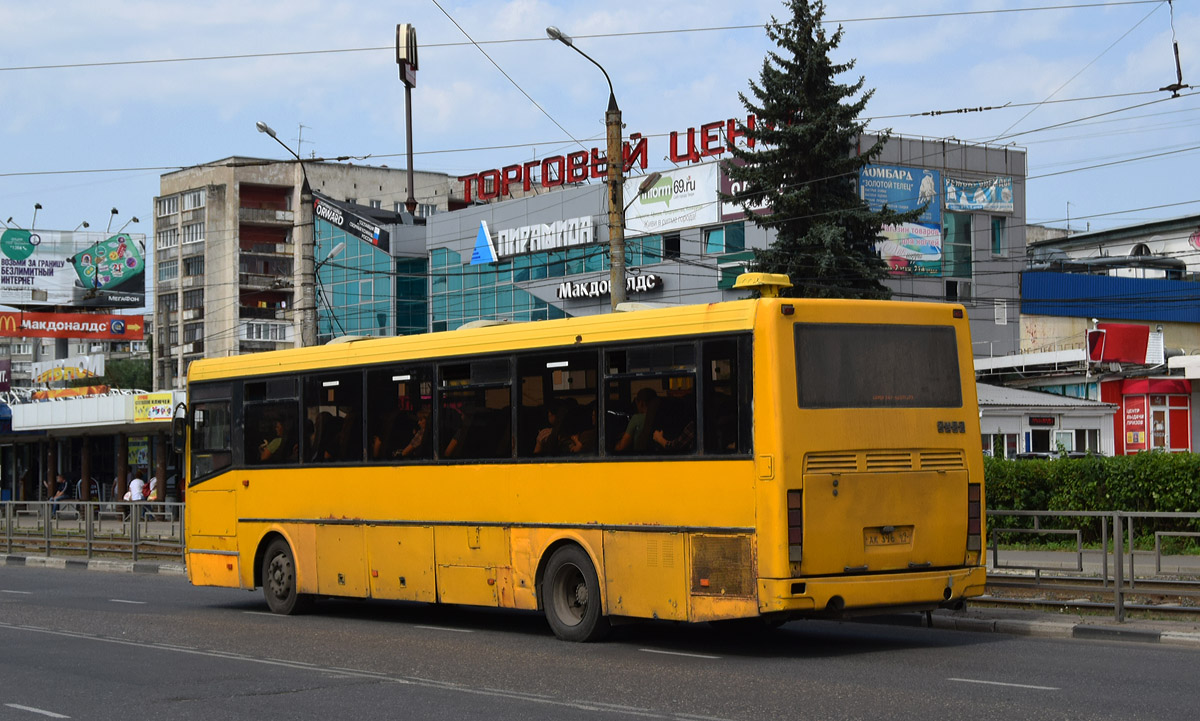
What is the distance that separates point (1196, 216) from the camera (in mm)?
80938

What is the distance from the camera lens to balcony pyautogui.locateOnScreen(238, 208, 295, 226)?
110 m

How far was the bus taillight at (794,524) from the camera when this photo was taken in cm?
1230

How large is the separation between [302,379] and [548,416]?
4604 millimetres

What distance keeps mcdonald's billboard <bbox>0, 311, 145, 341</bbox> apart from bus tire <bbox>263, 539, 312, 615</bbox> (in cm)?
5885

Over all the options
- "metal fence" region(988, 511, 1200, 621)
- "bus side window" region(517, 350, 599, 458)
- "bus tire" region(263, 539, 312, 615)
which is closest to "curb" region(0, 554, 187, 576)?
"bus tire" region(263, 539, 312, 615)

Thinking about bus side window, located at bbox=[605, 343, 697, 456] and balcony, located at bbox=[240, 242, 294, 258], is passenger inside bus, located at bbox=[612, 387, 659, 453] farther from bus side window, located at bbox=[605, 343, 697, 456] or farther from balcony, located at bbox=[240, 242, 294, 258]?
balcony, located at bbox=[240, 242, 294, 258]

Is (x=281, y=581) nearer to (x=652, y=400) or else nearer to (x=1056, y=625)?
(x=652, y=400)

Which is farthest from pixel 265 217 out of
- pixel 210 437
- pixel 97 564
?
pixel 210 437

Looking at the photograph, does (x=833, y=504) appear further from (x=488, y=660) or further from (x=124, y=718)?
(x=124, y=718)

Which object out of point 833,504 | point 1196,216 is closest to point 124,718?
point 833,504

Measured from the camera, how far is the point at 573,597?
47.7ft

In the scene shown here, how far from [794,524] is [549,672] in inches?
94.6

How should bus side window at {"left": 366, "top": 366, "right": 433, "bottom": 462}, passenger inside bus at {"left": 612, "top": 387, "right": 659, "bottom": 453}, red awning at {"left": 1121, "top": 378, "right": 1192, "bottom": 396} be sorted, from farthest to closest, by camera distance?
1. red awning at {"left": 1121, "top": 378, "right": 1192, "bottom": 396}
2. bus side window at {"left": 366, "top": 366, "right": 433, "bottom": 462}
3. passenger inside bus at {"left": 612, "top": 387, "right": 659, "bottom": 453}

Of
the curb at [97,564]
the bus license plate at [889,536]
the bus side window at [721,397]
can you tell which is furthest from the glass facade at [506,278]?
the bus license plate at [889,536]
